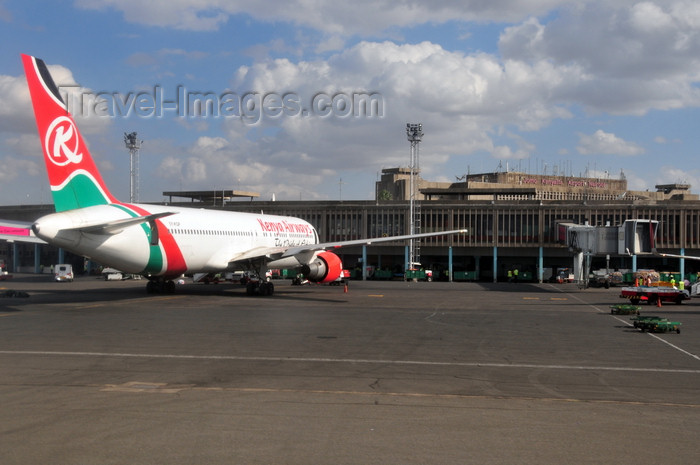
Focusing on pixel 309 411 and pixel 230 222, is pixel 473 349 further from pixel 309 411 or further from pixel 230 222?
pixel 230 222

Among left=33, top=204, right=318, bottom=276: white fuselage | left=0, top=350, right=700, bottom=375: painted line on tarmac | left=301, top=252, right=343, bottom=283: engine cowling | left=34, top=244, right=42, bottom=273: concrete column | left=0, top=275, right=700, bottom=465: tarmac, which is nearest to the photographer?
left=0, top=275, right=700, bottom=465: tarmac

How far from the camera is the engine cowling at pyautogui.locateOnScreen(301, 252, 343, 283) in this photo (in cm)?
4156

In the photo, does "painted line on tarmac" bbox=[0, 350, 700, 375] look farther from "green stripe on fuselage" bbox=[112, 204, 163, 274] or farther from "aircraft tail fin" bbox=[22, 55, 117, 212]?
"green stripe on fuselage" bbox=[112, 204, 163, 274]

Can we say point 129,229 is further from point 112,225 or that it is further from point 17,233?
point 17,233

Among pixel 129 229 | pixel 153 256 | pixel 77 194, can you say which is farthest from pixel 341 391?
pixel 153 256

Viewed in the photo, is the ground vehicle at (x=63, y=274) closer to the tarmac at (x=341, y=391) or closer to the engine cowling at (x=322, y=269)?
the engine cowling at (x=322, y=269)

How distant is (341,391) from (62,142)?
20939 mm

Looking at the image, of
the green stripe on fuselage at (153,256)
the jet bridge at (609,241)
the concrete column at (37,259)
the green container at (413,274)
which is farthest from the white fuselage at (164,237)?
the concrete column at (37,259)

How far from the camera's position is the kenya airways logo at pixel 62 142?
28.3 meters

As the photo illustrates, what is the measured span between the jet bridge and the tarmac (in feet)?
102

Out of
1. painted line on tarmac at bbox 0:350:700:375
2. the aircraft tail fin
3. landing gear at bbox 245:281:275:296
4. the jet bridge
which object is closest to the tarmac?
painted line on tarmac at bbox 0:350:700:375

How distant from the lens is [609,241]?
5919cm

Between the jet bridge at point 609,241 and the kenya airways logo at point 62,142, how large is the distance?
4328 cm

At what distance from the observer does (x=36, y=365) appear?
15.8 m
